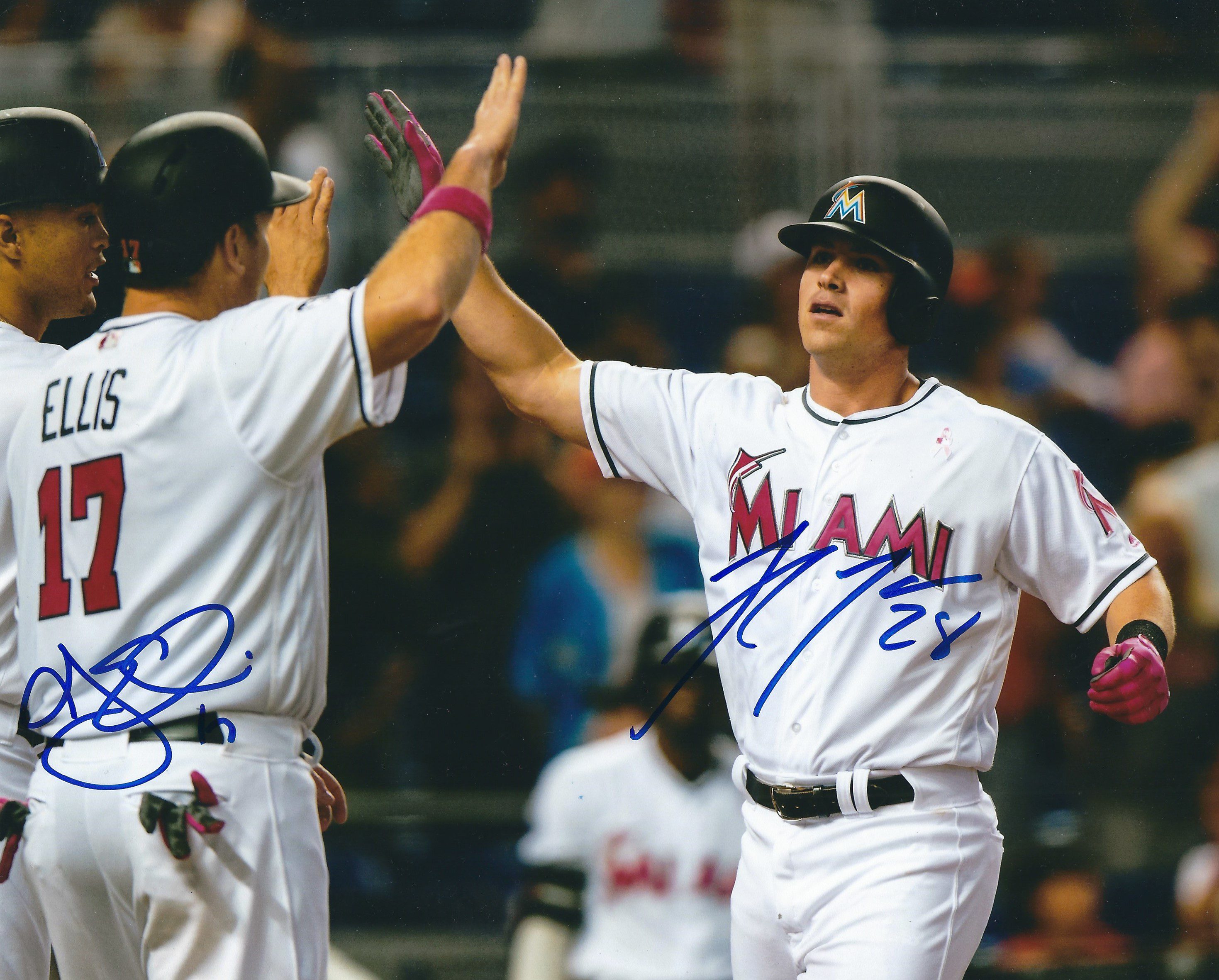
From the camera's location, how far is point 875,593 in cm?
263

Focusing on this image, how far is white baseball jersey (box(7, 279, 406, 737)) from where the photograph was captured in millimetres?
2186

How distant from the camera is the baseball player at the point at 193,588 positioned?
218 centimetres

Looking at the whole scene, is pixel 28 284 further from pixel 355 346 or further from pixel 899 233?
pixel 899 233

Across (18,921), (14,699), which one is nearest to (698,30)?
(14,699)

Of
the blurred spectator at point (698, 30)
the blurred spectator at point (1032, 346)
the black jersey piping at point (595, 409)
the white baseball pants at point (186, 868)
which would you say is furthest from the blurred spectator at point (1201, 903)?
the white baseball pants at point (186, 868)

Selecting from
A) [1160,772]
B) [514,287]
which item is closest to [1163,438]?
[1160,772]

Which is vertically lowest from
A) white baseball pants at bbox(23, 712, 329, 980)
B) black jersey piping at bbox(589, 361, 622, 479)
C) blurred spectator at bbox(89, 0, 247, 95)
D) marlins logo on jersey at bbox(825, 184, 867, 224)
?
white baseball pants at bbox(23, 712, 329, 980)

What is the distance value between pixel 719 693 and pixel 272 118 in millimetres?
2201

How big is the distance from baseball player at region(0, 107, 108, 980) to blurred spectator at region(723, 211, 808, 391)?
2.06 metres

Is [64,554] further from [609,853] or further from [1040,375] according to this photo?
[1040,375]

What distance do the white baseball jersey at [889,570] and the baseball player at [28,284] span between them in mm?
1278

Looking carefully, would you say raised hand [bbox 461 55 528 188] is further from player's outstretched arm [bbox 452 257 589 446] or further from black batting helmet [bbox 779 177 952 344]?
black batting helmet [bbox 779 177 952 344]

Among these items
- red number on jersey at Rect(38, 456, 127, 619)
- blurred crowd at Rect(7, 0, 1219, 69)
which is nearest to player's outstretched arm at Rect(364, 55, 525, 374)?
red number on jersey at Rect(38, 456, 127, 619)

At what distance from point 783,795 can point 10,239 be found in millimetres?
1780
